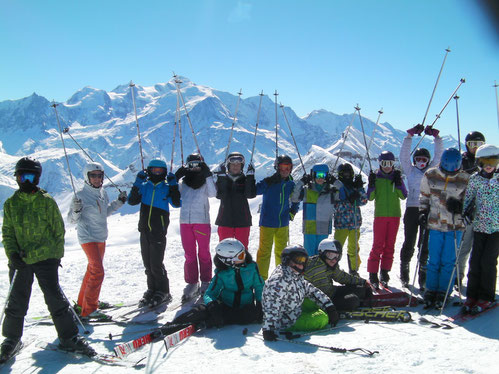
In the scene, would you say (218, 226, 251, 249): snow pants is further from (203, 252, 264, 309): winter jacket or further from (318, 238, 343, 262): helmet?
(318, 238, 343, 262): helmet

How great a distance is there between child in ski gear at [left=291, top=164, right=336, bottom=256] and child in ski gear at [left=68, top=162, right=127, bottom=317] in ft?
9.53

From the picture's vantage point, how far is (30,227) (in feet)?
13.4

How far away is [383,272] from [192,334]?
3.36m

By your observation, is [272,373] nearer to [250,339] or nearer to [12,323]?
[250,339]

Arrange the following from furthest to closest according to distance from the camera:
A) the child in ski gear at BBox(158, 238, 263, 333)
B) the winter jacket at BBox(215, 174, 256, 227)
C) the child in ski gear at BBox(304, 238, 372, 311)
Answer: the winter jacket at BBox(215, 174, 256, 227), the child in ski gear at BBox(304, 238, 372, 311), the child in ski gear at BBox(158, 238, 263, 333)

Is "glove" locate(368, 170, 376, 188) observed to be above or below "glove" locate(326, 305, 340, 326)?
above

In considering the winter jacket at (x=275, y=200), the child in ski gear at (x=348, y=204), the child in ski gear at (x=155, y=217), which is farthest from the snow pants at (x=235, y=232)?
the child in ski gear at (x=348, y=204)

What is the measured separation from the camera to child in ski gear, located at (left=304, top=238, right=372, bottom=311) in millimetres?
5230

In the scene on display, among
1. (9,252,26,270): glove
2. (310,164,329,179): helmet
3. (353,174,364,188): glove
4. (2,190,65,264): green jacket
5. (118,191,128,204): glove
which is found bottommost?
(9,252,26,270): glove

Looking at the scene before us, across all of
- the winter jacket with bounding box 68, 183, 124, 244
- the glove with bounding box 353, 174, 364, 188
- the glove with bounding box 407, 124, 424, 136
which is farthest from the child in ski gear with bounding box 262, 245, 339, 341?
the glove with bounding box 407, 124, 424, 136

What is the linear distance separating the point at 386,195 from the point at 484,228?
1703 mm

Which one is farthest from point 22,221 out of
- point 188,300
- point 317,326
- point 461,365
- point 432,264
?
point 432,264

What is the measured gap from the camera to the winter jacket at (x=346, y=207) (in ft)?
21.3

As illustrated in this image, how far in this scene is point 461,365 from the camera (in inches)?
125
